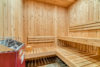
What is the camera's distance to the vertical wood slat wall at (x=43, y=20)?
2.71 meters

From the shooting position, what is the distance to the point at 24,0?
266 cm

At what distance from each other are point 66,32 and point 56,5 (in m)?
1.85

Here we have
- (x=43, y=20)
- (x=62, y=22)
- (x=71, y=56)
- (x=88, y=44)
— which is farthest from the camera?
(x=62, y=22)

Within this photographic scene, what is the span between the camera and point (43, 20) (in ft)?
9.79

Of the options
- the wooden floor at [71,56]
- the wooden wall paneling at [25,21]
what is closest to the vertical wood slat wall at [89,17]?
the wooden floor at [71,56]

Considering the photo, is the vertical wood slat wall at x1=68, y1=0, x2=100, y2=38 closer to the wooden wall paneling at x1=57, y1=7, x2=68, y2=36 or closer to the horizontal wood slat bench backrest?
the horizontal wood slat bench backrest

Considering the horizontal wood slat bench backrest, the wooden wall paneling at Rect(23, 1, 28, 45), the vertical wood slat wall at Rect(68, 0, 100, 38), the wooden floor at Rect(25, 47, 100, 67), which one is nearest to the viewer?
the horizontal wood slat bench backrest

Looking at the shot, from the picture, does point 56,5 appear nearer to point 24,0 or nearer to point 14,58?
point 24,0

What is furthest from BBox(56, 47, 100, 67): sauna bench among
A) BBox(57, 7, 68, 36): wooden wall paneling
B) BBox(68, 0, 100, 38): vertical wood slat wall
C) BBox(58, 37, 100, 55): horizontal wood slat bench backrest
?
BBox(57, 7, 68, 36): wooden wall paneling

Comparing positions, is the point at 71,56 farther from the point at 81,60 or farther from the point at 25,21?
the point at 25,21

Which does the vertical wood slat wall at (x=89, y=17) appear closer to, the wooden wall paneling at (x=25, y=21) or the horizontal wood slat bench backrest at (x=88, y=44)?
the horizontal wood slat bench backrest at (x=88, y=44)

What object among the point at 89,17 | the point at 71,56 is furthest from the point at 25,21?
the point at 89,17

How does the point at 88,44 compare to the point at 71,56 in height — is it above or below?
above

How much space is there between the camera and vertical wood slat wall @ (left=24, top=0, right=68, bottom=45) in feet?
8.89
